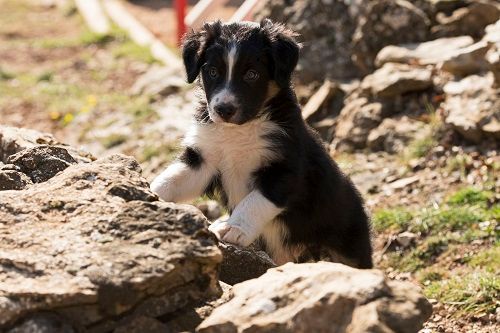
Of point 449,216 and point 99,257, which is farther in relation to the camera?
point 449,216

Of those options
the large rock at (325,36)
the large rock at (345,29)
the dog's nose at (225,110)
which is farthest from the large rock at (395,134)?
the dog's nose at (225,110)

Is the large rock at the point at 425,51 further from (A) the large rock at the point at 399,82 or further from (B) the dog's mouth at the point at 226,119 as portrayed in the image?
(B) the dog's mouth at the point at 226,119

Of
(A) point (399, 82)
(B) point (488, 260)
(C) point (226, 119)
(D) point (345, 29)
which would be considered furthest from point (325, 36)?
(C) point (226, 119)

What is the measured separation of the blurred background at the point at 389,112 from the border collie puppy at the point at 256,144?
0.96 metres

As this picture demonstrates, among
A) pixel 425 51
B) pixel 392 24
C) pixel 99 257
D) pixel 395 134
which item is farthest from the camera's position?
pixel 392 24

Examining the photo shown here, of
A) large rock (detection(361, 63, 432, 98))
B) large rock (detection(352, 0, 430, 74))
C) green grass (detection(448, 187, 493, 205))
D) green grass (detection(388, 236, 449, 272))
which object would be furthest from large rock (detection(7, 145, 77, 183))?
large rock (detection(352, 0, 430, 74))

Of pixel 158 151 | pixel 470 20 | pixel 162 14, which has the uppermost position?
pixel 470 20

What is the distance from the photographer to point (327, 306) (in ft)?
10.5

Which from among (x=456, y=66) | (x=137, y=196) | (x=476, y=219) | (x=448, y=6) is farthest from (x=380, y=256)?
(x=448, y=6)

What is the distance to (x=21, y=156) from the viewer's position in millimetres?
4703

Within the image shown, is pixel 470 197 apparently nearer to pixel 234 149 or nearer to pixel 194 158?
pixel 234 149

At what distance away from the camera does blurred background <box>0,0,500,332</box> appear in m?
6.08

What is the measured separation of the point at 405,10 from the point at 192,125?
13.7ft

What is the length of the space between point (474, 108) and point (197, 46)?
304 centimetres
